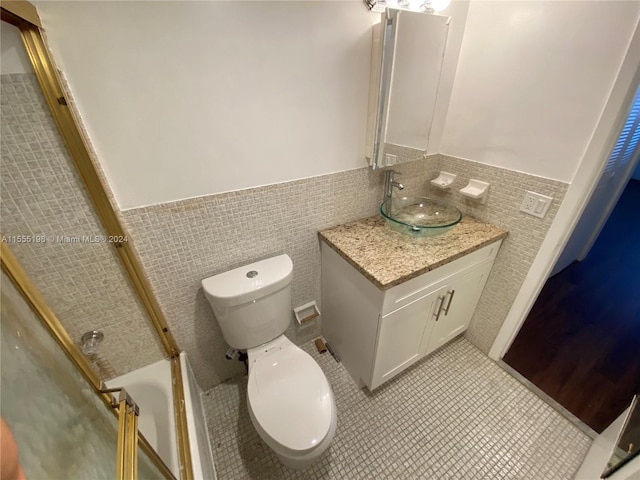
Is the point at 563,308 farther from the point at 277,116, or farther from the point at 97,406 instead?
the point at 97,406

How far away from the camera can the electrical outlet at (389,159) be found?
130 centimetres

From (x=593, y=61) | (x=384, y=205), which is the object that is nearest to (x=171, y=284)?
(x=384, y=205)

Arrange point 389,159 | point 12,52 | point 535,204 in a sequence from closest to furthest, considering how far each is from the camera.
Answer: point 12,52, point 535,204, point 389,159

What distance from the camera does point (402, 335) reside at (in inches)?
50.1

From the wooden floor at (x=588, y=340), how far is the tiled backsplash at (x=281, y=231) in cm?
36

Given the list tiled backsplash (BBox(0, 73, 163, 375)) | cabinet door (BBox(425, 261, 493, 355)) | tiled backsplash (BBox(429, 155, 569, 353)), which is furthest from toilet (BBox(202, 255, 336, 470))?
tiled backsplash (BBox(429, 155, 569, 353))

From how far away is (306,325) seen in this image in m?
1.66

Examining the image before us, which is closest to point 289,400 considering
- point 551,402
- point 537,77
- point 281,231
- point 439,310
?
point 281,231

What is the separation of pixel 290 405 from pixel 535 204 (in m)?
1.41

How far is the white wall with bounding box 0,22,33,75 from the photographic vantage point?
61cm

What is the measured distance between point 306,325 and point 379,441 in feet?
2.32

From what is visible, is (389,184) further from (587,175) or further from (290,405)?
(290,405)

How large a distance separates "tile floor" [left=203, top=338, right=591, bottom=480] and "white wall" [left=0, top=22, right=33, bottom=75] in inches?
61.5

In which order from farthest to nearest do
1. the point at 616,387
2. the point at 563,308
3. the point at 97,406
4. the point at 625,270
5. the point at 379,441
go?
the point at 625,270 → the point at 563,308 → the point at 616,387 → the point at 379,441 → the point at 97,406
